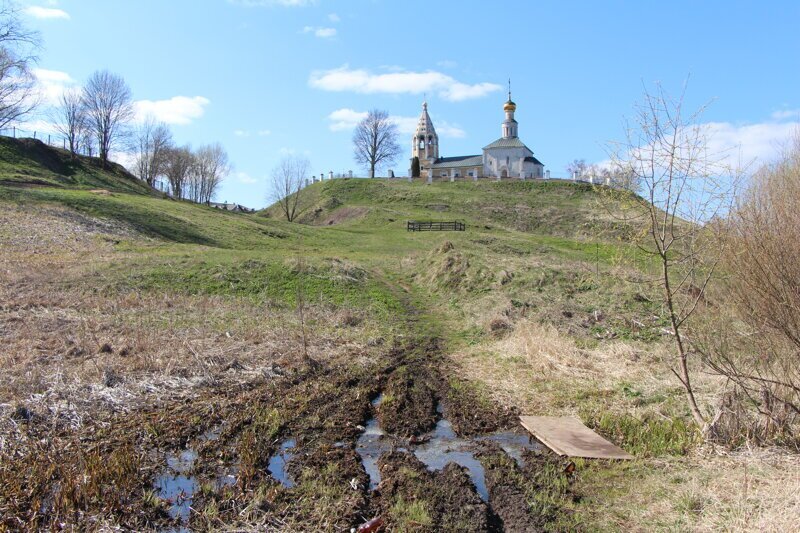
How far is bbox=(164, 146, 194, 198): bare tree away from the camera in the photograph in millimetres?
72250

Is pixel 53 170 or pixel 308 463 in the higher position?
pixel 53 170

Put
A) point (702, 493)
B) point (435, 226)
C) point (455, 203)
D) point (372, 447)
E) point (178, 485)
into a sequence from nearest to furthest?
point (702, 493)
point (178, 485)
point (372, 447)
point (435, 226)
point (455, 203)

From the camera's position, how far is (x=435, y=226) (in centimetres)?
5156

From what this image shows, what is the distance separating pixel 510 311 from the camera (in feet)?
49.3

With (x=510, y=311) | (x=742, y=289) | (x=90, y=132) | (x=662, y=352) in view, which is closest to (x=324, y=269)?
(x=510, y=311)

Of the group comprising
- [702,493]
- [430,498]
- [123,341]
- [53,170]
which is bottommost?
[430,498]

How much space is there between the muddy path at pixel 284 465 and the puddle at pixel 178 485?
16 mm

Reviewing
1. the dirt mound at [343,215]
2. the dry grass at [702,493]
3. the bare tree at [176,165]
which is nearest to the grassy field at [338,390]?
the dry grass at [702,493]

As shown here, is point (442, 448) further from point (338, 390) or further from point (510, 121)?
point (510, 121)

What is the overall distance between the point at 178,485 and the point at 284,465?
3.68ft

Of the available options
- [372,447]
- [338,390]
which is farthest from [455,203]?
[372,447]

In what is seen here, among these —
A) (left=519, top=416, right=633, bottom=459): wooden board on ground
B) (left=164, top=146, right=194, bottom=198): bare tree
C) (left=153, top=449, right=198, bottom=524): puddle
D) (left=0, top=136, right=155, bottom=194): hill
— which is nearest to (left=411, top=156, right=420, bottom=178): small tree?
(left=164, top=146, right=194, bottom=198): bare tree

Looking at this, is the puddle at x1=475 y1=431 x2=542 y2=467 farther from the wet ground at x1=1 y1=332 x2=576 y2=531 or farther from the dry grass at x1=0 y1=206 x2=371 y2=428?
the dry grass at x1=0 y1=206 x2=371 y2=428

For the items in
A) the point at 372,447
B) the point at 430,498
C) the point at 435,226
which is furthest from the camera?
the point at 435,226
